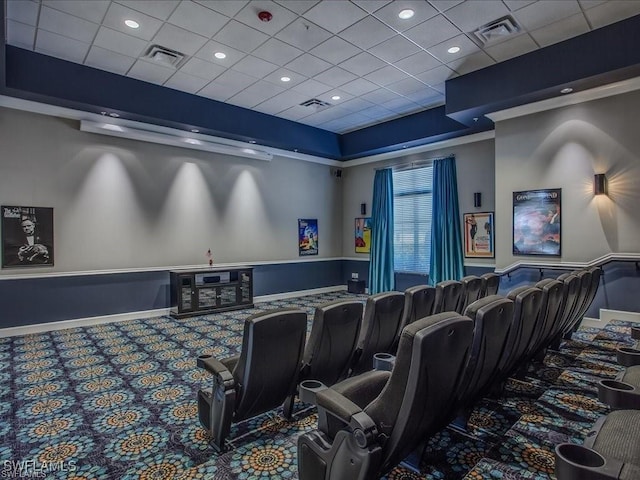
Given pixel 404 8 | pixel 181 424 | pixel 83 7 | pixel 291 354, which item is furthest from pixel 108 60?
pixel 291 354

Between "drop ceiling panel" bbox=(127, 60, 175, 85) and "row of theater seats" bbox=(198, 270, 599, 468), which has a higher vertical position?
"drop ceiling panel" bbox=(127, 60, 175, 85)

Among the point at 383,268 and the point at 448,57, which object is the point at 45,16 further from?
the point at 383,268

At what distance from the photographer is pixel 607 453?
1493 mm

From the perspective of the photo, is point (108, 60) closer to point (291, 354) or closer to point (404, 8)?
point (404, 8)

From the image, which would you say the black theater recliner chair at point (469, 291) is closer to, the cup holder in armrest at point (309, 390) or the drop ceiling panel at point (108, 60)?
the cup holder in armrest at point (309, 390)

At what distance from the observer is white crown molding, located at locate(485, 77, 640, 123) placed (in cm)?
511

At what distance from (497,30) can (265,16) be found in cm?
294

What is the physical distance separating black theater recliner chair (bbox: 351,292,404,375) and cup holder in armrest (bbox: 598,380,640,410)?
145 centimetres

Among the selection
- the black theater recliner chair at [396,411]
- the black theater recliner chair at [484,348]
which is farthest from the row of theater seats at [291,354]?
the black theater recliner chair at [484,348]

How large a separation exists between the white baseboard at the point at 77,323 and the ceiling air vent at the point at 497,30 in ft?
22.5

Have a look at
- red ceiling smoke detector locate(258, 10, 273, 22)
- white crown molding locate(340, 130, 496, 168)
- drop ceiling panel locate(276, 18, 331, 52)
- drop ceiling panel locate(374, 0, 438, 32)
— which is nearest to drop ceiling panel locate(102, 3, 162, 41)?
red ceiling smoke detector locate(258, 10, 273, 22)

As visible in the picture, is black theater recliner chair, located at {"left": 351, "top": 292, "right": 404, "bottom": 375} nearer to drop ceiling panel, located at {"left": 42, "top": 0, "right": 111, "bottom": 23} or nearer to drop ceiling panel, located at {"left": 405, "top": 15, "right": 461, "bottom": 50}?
drop ceiling panel, located at {"left": 405, "top": 15, "right": 461, "bottom": 50}

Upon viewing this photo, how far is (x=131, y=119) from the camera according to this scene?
6469 mm

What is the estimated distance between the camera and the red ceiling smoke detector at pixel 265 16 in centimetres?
429
